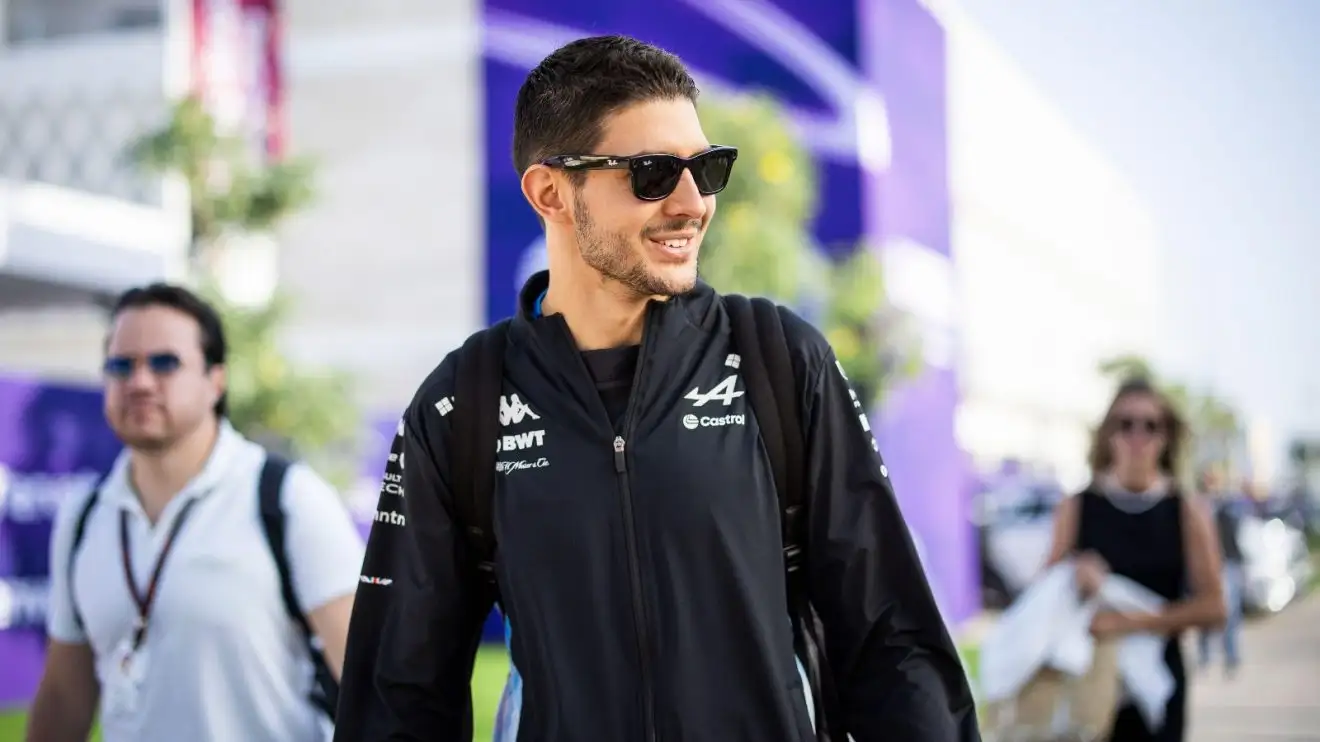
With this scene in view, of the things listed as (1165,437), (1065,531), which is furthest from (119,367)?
(1165,437)

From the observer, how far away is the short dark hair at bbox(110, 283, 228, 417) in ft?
12.8

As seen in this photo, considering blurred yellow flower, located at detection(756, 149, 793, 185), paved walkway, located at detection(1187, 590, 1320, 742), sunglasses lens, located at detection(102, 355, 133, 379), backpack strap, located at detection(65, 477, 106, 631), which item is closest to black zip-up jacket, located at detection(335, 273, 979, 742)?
backpack strap, located at detection(65, 477, 106, 631)

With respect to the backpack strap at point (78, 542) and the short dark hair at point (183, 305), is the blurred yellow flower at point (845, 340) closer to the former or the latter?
the short dark hair at point (183, 305)

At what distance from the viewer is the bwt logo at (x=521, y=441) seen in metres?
2.37

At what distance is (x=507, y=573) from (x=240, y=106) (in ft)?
60.9

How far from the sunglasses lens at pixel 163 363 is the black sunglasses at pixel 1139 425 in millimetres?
3528

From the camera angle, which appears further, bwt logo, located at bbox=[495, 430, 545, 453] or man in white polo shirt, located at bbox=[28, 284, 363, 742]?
man in white polo shirt, located at bbox=[28, 284, 363, 742]

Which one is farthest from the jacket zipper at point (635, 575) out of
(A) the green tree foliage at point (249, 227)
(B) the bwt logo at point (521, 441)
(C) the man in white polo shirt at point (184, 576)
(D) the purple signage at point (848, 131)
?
(D) the purple signage at point (848, 131)

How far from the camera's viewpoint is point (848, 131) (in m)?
19.2

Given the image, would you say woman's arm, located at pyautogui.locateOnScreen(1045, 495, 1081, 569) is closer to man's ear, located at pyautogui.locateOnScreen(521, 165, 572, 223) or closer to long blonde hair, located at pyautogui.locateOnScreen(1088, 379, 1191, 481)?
long blonde hair, located at pyautogui.locateOnScreen(1088, 379, 1191, 481)

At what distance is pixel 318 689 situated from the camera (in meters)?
3.46

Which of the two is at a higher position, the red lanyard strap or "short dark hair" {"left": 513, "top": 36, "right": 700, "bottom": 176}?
"short dark hair" {"left": 513, "top": 36, "right": 700, "bottom": 176}

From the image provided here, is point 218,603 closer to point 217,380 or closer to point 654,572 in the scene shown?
point 217,380

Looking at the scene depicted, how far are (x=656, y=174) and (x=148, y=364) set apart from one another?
1.96m
